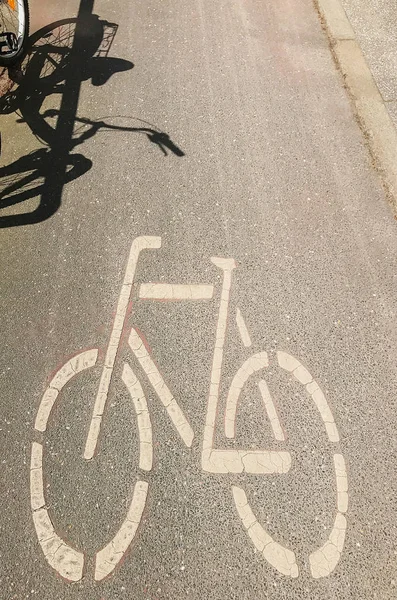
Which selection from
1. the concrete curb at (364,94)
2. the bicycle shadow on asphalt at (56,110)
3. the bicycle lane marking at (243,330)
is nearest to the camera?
the bicycle lane marking at (243,330)

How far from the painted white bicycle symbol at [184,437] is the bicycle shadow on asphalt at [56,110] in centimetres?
177

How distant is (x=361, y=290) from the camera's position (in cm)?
464

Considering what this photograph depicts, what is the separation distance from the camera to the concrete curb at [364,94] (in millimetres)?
5641

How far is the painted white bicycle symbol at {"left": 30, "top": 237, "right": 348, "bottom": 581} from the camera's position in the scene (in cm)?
334

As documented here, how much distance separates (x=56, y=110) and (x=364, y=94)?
442 cm

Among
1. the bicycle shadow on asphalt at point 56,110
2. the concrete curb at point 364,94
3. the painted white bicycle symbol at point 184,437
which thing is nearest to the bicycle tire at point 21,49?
the bicycle shadow on asphalt at point 56,110

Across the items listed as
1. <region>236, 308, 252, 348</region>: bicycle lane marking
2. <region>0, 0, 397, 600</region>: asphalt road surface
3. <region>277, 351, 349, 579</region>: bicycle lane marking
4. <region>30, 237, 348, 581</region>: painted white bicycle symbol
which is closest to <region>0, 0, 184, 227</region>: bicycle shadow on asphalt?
<region>0, 0, 397, 600</region>: asphalt road surface

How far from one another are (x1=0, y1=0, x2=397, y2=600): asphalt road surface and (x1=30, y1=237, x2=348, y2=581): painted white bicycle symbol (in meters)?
0.02

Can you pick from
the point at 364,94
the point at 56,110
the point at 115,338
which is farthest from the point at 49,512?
the point at 364,94

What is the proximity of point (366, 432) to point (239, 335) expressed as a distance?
143 centimetres

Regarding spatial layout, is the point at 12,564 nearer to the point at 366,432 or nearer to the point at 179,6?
the point at 366,432

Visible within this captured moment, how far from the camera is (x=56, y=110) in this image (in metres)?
6.18

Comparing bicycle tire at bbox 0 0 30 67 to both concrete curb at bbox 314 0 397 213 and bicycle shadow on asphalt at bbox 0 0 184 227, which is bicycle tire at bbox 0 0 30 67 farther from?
concrete curb at bbox 314 0 397 213

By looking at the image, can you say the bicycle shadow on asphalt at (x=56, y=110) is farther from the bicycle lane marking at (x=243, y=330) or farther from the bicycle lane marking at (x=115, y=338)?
the bicycle lane marking at (x=243, y=330)
